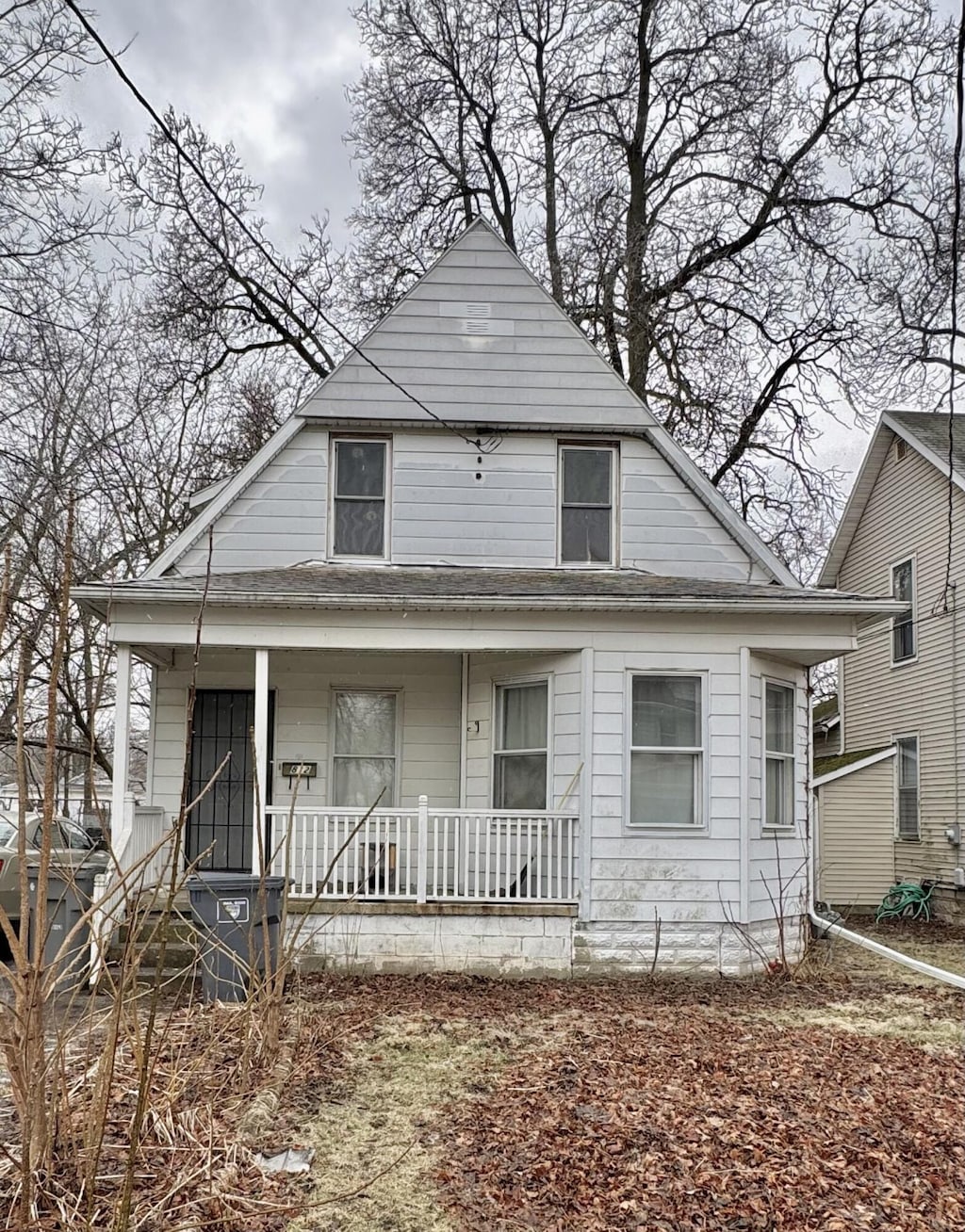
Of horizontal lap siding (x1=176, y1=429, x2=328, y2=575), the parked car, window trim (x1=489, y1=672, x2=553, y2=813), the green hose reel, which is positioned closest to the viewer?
window trim (x1=489, y1=672, x2=553, y2=813)

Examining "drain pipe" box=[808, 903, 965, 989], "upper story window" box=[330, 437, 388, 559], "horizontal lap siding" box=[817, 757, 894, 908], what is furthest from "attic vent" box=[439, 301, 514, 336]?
"horizontal lap siding" box=[817, 757, 894, 908]

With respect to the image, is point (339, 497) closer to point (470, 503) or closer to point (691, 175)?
point (470, 503)

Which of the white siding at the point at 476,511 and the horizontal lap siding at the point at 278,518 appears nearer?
the horizontal lap siding at the point at 278,518

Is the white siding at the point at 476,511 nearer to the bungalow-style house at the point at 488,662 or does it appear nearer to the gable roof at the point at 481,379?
the bungalow-style house at the point at 488,662

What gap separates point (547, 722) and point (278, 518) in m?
3.80

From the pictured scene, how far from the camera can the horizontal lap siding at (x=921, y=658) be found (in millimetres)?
15680

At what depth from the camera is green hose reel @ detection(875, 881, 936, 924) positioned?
15.9 m

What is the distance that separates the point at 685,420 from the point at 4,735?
1320 cm

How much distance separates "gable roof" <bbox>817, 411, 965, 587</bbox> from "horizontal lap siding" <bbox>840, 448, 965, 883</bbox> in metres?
0.15

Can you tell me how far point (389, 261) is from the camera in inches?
822

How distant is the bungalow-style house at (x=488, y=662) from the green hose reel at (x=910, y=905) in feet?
19.7

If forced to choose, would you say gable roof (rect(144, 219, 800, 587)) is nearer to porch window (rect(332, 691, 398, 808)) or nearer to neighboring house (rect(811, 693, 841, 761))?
porch window (rect(332, 691, 398, 808))

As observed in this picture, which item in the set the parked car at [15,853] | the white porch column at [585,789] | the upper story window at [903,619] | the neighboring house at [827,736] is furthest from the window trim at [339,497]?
the neighboring house at [827,736]

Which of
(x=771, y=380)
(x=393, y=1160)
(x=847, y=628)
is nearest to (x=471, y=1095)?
(x=393, y=1160)
